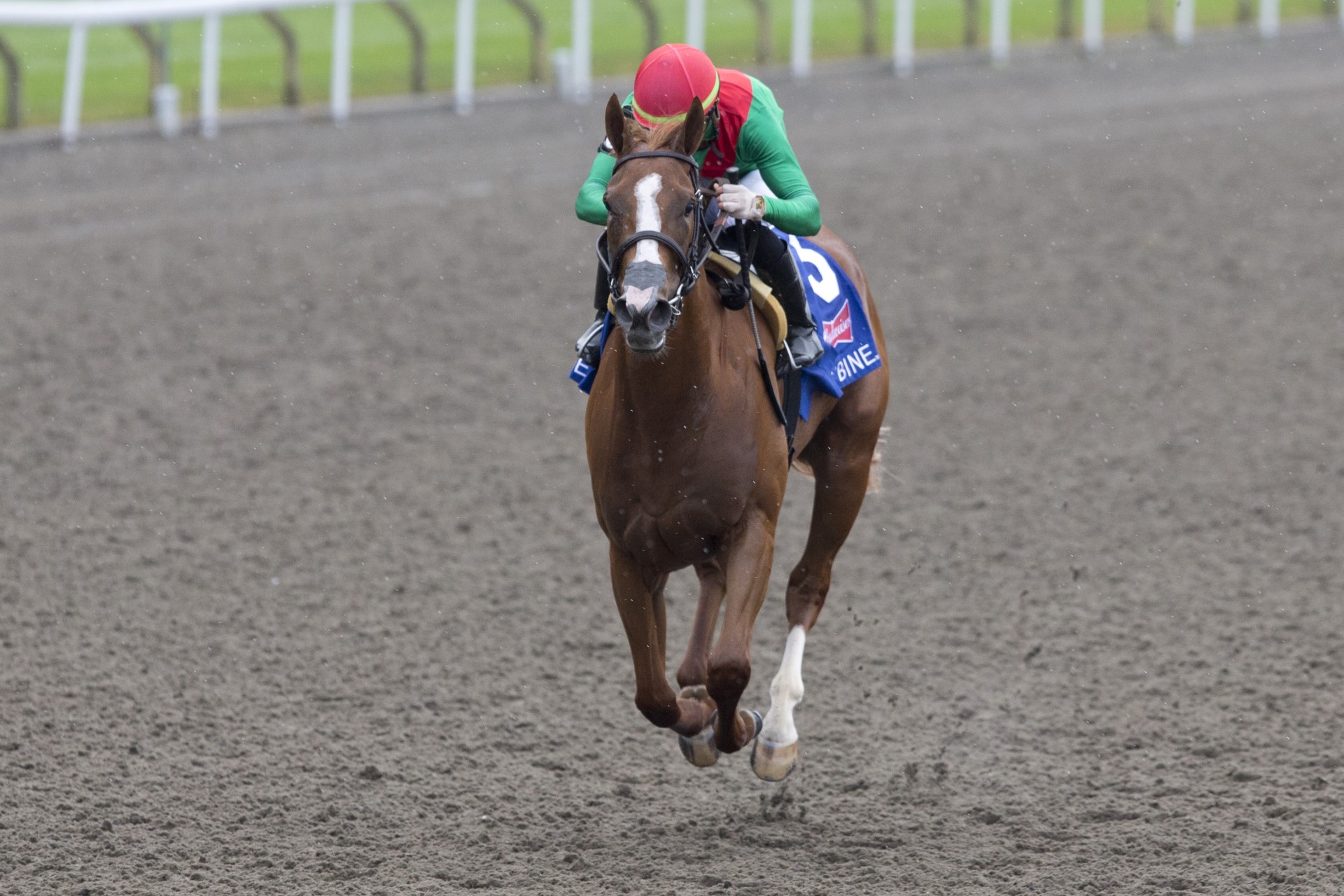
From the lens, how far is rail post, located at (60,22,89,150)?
14.6 m

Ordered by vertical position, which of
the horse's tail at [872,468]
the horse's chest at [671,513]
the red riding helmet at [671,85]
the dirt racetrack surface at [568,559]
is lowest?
the dirt racetrack surface at [568,559]

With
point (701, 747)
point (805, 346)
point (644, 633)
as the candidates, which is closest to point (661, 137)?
point (805, 346)

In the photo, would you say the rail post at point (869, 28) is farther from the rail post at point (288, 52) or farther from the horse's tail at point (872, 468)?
the horse's tail at point (872, 468)

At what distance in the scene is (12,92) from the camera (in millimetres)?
14930

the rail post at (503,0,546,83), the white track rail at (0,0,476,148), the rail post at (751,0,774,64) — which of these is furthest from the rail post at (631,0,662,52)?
the white track rail at (0,0,476,148)

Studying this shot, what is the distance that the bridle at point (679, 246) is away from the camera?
151 inches

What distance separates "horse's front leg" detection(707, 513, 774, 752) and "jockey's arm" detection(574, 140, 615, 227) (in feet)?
2.96

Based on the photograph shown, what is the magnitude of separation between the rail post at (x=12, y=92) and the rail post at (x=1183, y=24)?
13.7 meters

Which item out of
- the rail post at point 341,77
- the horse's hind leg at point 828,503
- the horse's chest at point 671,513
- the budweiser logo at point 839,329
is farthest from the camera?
the rail post at point 341,77


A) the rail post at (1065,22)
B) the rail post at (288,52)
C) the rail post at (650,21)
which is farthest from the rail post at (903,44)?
the rail post at (288,52)

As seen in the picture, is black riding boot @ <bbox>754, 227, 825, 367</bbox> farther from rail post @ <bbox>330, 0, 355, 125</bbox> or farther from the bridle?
rail post @ <bbox>330, 0, 355, 125</bbox>

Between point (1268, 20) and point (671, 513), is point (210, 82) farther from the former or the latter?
point (1268, 20)

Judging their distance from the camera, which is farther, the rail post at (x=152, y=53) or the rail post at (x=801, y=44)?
the rail post at (x=801, y=44)

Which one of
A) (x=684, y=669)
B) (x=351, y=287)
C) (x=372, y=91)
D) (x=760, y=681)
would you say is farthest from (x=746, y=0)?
(x=684, y=669)
